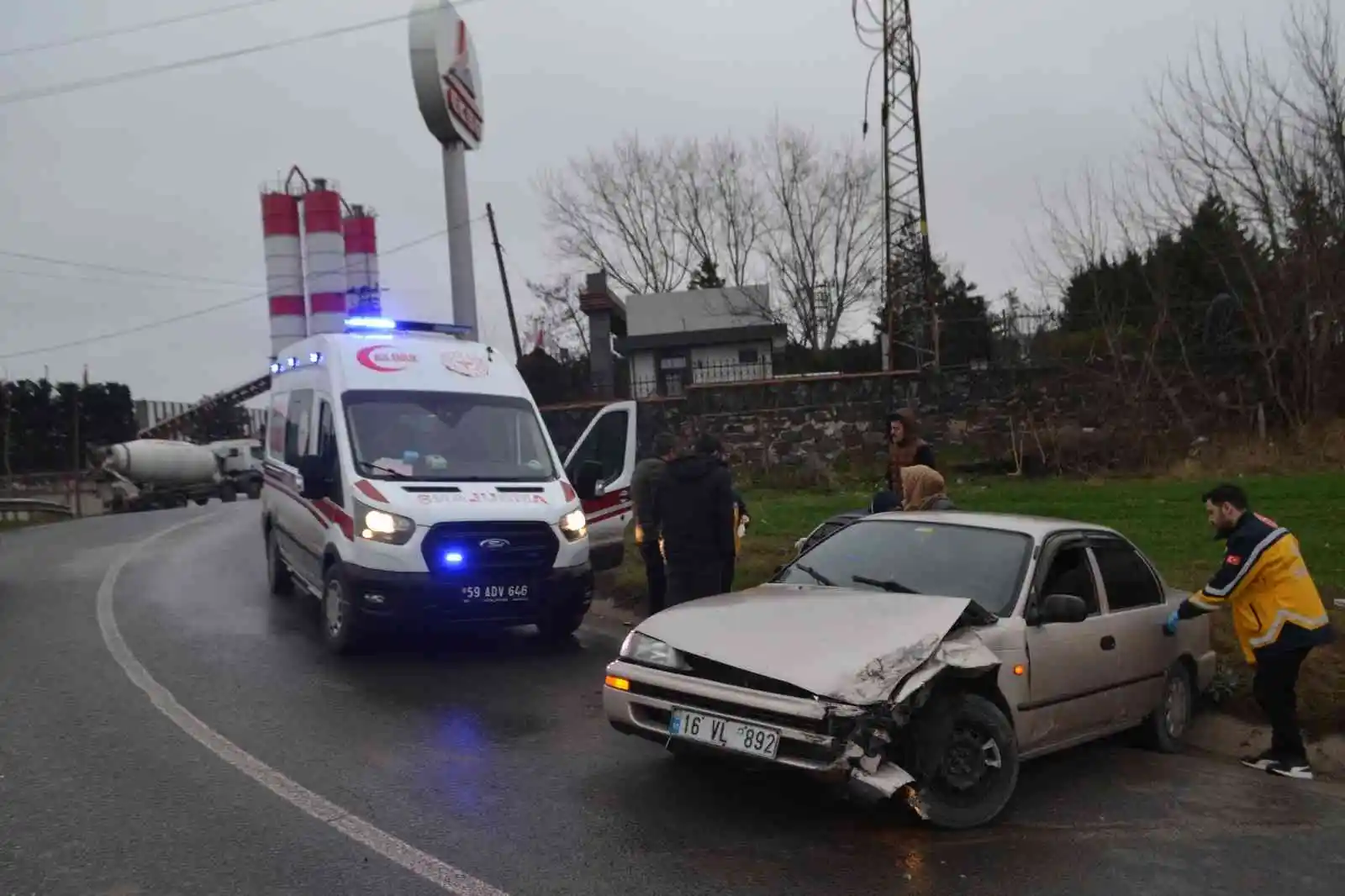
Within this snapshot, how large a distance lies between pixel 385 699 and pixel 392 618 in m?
0.99

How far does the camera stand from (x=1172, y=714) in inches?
276

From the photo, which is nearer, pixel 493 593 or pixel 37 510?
pixel 493 593

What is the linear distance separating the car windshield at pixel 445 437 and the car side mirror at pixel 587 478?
0.29 meters

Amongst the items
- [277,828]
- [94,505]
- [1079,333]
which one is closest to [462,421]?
[277,828]

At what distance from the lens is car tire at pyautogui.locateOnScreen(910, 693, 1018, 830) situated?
5207 mm

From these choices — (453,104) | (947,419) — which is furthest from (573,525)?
(453,104)

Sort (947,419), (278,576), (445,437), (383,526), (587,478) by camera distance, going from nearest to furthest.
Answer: (383,526) < (445,437) < (587,478) < (278,576) < (947,419)

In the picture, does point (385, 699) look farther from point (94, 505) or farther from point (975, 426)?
point (94, 505)

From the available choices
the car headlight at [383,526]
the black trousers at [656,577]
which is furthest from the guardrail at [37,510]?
the black trousers at [656,577]

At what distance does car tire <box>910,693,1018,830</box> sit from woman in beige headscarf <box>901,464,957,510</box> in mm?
3670

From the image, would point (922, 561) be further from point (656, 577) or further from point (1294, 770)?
point (656, 577)

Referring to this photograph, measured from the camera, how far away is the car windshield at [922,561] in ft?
20.1

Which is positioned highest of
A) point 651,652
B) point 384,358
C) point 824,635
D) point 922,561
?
point 384,358

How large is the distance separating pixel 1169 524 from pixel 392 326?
866cm
